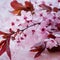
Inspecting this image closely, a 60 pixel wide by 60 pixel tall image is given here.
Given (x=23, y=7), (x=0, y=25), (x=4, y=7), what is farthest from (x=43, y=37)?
(x=4, y=7)

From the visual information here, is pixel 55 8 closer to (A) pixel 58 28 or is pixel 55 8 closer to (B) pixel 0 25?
(A) pixel 58 28

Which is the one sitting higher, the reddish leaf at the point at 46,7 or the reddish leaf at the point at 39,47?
the reddish leaf at the point at 46,7

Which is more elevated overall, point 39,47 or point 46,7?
point 46,7

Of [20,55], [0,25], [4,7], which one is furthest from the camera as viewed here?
[4,7]

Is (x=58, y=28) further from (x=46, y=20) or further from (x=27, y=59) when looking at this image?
(x=27, y=59)

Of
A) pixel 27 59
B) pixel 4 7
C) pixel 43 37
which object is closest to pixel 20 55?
pixel 27 59

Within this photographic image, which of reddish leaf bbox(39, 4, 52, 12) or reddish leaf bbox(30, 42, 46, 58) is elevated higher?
reddish leaf bbox(39, 4, 52, 12)

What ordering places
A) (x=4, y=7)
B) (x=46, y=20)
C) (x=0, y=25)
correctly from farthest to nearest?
(x=4, y=7)
(x=0, y=25)
(x=46, y=20)

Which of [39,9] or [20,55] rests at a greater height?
[39,9]

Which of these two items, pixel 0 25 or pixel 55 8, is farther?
pixel 0 25
